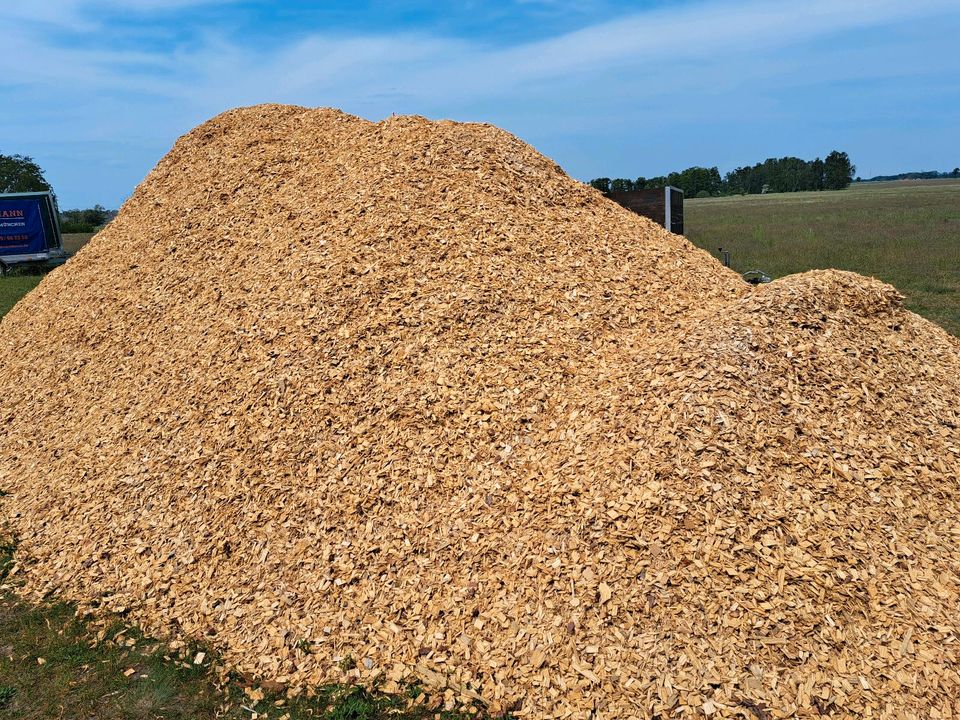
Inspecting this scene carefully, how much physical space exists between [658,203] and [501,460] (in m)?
8.13

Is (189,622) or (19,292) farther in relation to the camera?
(19,292)

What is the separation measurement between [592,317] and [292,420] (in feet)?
9.21

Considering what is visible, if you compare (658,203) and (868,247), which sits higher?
(658,203)

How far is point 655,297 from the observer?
277 inches

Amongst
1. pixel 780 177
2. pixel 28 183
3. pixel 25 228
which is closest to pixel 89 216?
pixel 28 183

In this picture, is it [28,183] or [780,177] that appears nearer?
[28,183]

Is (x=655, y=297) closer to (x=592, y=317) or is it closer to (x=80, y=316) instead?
(x=592, y=317)

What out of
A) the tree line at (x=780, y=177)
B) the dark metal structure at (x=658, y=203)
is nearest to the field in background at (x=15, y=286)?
the dark metal structure at (x=658, y=203)

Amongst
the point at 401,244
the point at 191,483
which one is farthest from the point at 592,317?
the point at 191,483

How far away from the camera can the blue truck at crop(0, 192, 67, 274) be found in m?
24.1

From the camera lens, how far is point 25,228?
2441 cm

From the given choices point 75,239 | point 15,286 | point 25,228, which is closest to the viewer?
point 15,286

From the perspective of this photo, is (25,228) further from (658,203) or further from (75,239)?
(75,239)

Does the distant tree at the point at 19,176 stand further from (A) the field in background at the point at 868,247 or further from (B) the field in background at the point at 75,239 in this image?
(A) the field in background at the point at 868,247
